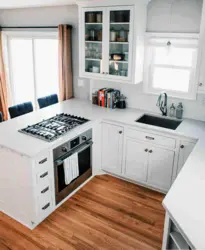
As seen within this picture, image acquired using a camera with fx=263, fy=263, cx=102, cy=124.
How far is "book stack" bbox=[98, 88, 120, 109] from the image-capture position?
3914mm

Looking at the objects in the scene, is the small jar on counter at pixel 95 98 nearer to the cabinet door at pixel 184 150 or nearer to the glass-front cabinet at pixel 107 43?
the glass-front cabinet at pixel 107 43

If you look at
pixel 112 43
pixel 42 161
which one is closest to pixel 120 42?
pixel 112 43

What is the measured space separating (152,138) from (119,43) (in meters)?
1.34

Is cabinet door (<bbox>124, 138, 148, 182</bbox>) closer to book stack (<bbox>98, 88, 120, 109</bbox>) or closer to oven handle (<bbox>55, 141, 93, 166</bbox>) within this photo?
oven handle (<bbox>55, 141, 93, 166</bbox>)

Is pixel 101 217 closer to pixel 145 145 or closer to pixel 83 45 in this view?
pixel 145 145

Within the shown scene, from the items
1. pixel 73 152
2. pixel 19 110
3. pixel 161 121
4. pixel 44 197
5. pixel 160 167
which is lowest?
pixel 44 197

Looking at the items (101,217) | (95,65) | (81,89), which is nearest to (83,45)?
(95,65)

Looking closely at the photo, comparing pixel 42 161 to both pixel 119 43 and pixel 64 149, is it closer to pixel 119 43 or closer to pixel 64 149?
pixel 64 149

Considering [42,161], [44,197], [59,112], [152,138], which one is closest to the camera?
[42,161]

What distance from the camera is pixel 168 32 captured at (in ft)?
11.1

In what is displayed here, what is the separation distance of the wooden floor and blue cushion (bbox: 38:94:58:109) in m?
1.52

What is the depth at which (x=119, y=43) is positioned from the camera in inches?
138

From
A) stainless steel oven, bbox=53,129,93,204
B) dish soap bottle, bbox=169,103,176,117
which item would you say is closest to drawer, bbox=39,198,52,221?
stainless steel oven, bbox=53,129,93,204

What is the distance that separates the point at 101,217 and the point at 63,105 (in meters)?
1.84
